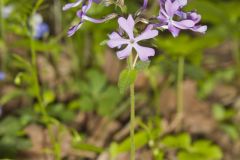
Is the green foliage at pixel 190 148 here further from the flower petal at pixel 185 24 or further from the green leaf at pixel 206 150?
the flower petal at pixel 185 24

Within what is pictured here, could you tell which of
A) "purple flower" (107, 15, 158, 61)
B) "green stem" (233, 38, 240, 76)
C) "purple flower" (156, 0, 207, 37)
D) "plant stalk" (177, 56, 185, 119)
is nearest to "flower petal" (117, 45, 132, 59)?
"purple flower" (107, 15, 158, 61)

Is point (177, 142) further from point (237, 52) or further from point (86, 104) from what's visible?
point (237, 52)

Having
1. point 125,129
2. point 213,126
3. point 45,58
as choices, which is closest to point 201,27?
point 125,129

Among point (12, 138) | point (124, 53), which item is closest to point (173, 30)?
point (124, 53)

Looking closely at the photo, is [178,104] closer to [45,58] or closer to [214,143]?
Result: [214,143]

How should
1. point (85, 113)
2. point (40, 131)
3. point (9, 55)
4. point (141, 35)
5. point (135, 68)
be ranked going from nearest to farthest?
point (141, 35) → point (135, 68) → point (40, 131) → point (85, 113) → point (9, 55)

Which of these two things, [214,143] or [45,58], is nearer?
[214,143]
